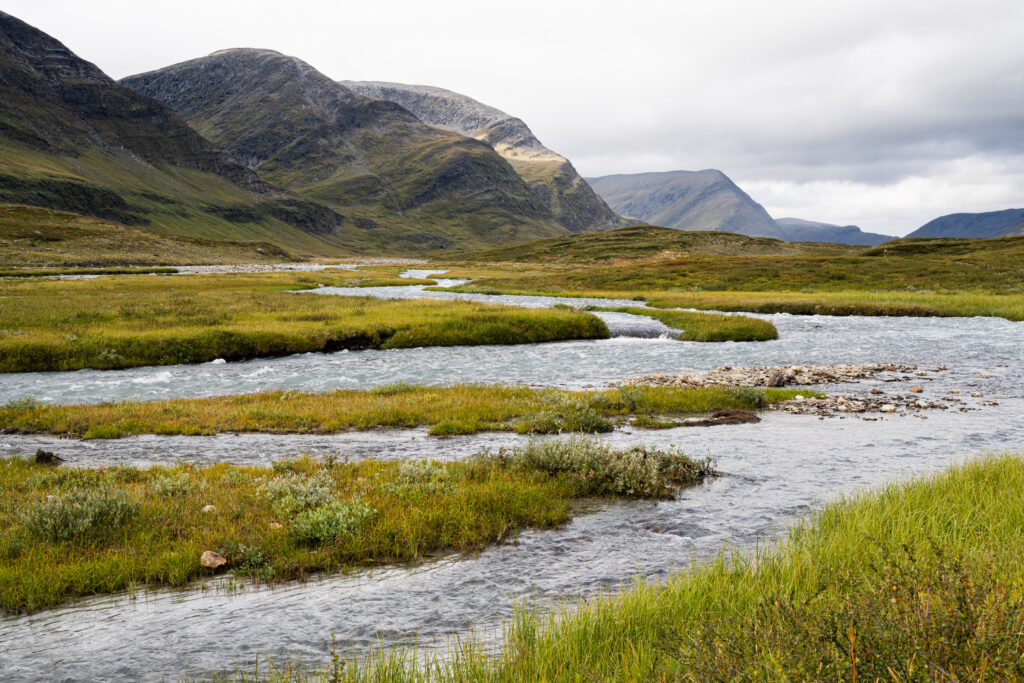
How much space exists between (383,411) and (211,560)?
10184 millimetres

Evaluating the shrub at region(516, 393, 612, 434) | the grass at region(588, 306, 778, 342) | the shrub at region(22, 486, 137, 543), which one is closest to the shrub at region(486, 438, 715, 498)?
the shrub at region(516, 393, 612, 434)

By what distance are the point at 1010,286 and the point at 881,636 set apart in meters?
77.2

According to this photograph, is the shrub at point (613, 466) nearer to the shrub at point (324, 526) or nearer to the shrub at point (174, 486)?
the shrub at point (324, 526)

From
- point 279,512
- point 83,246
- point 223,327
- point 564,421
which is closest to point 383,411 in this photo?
point 564,421

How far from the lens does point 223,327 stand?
32.1m

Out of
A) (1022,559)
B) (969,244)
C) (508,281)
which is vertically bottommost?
(1022,559)

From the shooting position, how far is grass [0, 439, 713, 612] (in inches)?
280

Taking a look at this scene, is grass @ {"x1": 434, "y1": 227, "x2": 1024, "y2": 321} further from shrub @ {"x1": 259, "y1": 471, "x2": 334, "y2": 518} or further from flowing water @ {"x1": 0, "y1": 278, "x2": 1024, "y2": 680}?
shrub @ {"x1": 259, "y1": 471, "x2": 334, "y2": 518}

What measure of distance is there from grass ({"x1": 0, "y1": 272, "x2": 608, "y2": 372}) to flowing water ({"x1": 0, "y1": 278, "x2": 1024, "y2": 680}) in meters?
2.54

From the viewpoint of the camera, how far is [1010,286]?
196 ft

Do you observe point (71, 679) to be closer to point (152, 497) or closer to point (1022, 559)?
point (152, 497)

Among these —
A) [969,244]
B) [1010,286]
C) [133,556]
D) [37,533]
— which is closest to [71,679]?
[133,556]

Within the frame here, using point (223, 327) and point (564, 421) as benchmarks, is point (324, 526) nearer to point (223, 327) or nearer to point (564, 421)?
point (564, 421)

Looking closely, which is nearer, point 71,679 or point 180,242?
point 71,679
